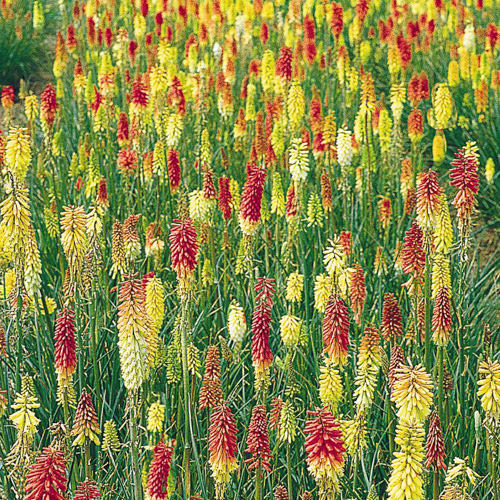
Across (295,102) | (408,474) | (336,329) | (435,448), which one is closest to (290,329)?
(336,329)

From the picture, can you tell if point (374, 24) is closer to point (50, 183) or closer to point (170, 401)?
point (50, 183)

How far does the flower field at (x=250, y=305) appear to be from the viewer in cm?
249

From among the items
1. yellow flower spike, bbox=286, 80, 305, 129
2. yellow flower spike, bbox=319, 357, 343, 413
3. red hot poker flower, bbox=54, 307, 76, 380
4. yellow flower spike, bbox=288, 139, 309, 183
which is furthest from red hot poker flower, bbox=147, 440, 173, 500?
yellow flower spike, bbox=286, 80, 305, 129

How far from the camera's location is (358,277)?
3369mm

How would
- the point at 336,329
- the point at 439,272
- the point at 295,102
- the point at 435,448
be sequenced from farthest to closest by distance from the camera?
the point at 295,102, the point at 439,272, the point at 336,329, the point at 435,448

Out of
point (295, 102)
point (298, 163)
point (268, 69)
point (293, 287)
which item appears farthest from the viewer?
point (268, 69)

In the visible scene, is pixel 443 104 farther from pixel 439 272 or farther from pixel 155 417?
pixel 155 417

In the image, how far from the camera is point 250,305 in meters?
4.10

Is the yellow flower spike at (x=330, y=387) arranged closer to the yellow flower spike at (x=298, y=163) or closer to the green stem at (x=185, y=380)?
the green stem at (x=185, y=380)

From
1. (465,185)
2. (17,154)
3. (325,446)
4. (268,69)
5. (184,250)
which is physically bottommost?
(325,446)

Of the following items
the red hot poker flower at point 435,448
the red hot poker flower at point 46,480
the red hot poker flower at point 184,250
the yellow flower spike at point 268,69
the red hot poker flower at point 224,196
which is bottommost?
the red hot poker flower at point 435,448

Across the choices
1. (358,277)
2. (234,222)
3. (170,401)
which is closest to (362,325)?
(358,277)

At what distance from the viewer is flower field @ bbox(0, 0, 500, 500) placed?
2490 millimetres

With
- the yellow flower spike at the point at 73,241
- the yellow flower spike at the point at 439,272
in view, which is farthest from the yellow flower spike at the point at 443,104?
the yellow flower spike at the point at 73,241
